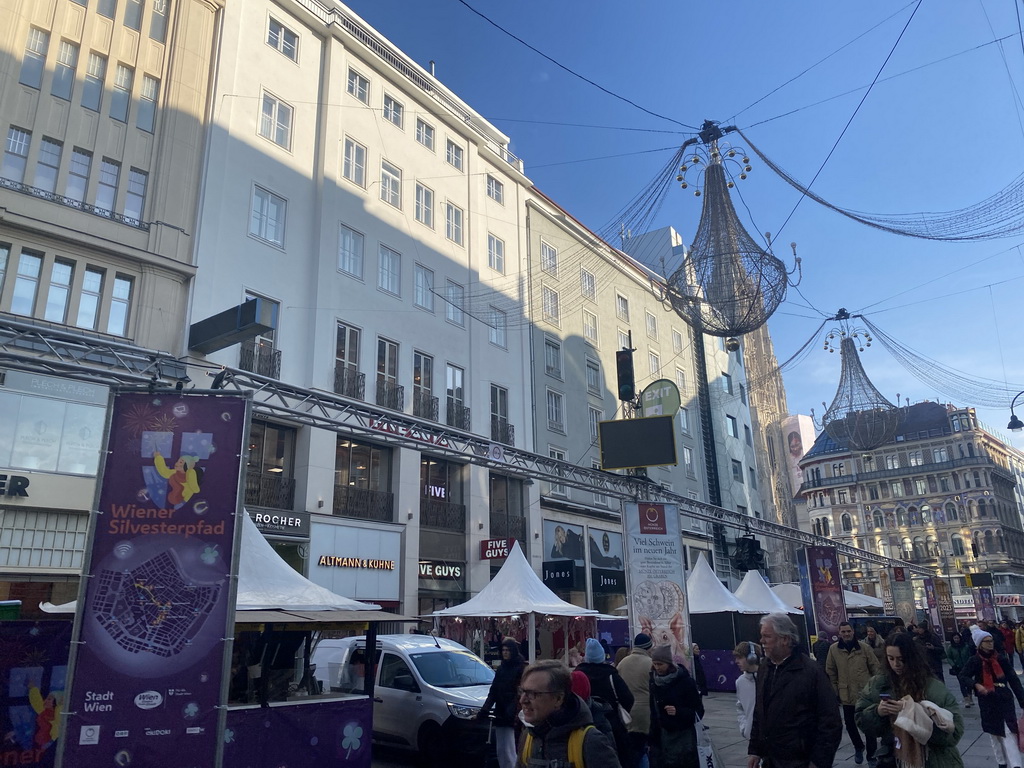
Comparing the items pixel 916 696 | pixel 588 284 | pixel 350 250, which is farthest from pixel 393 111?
pixel 916 696

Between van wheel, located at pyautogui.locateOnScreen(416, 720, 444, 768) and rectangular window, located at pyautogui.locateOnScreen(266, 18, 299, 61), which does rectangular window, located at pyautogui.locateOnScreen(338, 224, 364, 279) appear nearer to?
rectangular window, located at pyautogui.locateOnScreen(266, 18, 299, 61)

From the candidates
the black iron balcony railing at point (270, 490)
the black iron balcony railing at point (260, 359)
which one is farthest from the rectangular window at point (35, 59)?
the black iron balcony railing at point (270, 490)

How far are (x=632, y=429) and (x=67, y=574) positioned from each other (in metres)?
13.7

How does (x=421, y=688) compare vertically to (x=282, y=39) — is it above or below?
below

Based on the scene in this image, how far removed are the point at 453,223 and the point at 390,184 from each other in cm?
365

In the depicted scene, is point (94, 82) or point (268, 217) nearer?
point (94, 82)

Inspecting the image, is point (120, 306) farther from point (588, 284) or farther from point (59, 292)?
point (588, 284)

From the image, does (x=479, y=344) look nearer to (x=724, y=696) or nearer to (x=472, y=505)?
(x=472, y=505)

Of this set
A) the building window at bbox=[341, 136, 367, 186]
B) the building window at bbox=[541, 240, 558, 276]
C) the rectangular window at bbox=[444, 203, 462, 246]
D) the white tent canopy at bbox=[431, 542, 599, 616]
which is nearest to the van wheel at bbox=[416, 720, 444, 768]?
the white tent canopy at bbox=[431, 542, 599, 616]

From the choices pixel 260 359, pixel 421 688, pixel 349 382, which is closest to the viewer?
pixel 421 688

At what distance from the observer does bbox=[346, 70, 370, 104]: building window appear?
28.0m

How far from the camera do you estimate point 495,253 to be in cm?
3347

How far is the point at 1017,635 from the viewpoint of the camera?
20125mm

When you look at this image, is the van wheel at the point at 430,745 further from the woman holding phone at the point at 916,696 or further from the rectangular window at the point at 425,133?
the rectangular window at the point at 425,133
